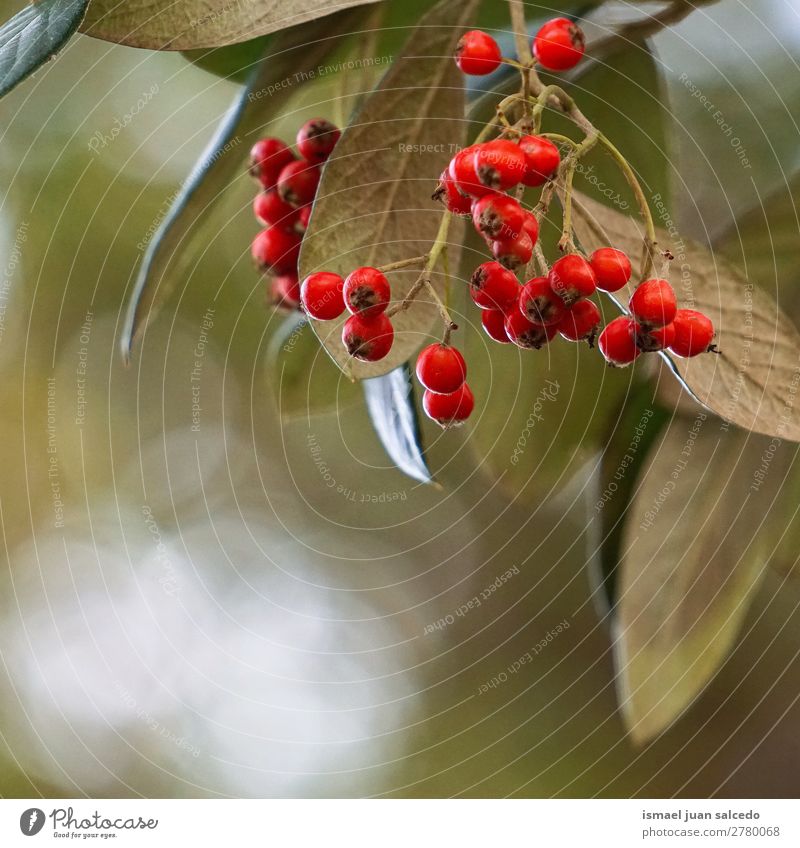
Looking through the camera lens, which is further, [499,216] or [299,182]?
[299,182]

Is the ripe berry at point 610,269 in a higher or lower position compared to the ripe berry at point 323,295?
lower

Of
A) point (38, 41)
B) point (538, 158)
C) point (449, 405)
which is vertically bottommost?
point (449, 405)

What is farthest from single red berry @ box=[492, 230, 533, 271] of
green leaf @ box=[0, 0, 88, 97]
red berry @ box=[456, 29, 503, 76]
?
green leaf @ box=[0, 0, 88, 97]

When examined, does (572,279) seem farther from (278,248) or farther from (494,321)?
(278,248)

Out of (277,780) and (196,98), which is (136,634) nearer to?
(277,780)

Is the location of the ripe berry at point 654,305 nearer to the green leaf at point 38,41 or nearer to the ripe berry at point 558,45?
the ripe berry at point 558,45

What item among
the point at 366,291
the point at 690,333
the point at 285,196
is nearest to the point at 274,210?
the point at 285,196

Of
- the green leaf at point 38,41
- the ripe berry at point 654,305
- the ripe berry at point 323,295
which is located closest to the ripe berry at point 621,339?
the ripe berry at point 654,305

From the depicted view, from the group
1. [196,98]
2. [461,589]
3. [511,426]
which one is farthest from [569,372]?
[196,98]
